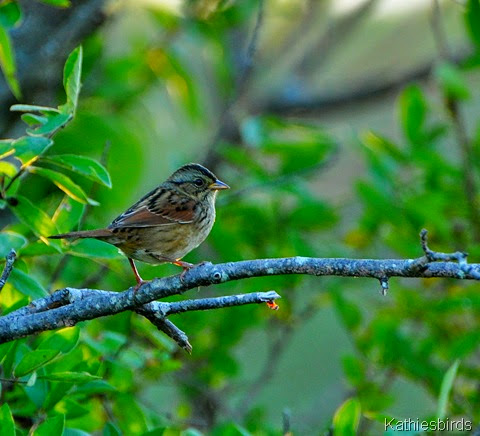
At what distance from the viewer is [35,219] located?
3.29 meters

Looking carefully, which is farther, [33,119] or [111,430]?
[111,430]

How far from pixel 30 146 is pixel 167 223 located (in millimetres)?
1506

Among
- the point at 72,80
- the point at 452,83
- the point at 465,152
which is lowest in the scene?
the point at 72,80

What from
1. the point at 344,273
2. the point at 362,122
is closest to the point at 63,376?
the point at 344,273

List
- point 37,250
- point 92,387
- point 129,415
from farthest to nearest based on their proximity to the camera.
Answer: point 129,415
point 37,250
point 92,387

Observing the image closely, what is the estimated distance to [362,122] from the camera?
44.8ft

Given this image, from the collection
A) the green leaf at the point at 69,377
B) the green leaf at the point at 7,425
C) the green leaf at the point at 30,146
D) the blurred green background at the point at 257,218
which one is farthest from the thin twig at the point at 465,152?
the green leaf at the point at 7,425

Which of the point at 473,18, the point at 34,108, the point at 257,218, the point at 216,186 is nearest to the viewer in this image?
the point at 34,108

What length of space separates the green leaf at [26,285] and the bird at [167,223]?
59 centimetres

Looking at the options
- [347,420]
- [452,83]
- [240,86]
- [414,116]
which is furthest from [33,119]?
[414,116]

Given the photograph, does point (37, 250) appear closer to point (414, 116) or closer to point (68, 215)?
point (68, 215)

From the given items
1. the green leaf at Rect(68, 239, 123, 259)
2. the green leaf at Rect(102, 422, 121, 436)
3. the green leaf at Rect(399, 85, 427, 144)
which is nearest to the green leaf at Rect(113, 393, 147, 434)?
the green leaf at Rect(102, 422, 121, 436)

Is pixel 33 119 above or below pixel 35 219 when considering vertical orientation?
above

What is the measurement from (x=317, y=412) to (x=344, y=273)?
362cm
